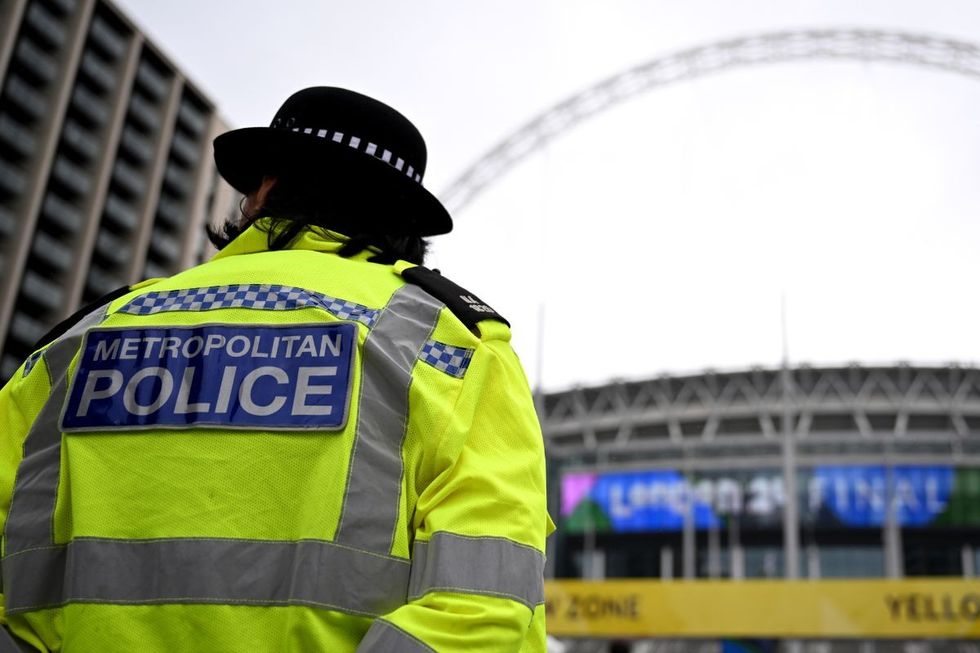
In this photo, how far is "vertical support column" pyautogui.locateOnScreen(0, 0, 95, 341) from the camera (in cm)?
4906

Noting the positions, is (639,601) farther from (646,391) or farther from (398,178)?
(646,391)

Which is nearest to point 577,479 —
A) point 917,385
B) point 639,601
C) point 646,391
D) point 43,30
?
point 646,391

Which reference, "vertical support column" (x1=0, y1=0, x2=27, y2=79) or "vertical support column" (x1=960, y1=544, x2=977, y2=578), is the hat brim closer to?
"vertical support column" (x1=960, y1=544, x2=977, y2=578)

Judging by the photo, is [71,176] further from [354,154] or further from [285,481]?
[285,481]

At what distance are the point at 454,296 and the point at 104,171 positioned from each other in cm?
5869

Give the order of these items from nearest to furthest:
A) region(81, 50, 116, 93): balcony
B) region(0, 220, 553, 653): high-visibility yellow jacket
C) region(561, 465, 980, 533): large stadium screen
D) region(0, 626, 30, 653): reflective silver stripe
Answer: region(0, 220, 553, 653): high-visibility yellow jacket < region(0, 626, 30, 653): reflective silver stripe < region(561, 465, 980, 533): large stadium screen < region(81, 50, 116, 93): balcony

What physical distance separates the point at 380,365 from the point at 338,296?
0.19m

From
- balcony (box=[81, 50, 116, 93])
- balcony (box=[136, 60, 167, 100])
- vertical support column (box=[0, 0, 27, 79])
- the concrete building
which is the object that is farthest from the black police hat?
balcony (box=[136, 60, 167, 100])

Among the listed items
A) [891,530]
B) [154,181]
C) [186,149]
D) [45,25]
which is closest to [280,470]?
[891,530]

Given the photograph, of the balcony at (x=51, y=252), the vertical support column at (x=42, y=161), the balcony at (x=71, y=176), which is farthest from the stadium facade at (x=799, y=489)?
the balcony at (x=71, y=176)

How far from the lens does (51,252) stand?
51.6 metres

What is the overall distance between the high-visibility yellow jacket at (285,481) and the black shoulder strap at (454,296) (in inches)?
0.8

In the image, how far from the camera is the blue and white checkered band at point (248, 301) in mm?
1704

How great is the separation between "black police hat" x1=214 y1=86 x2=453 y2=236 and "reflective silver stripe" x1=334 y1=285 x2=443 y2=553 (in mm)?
325
